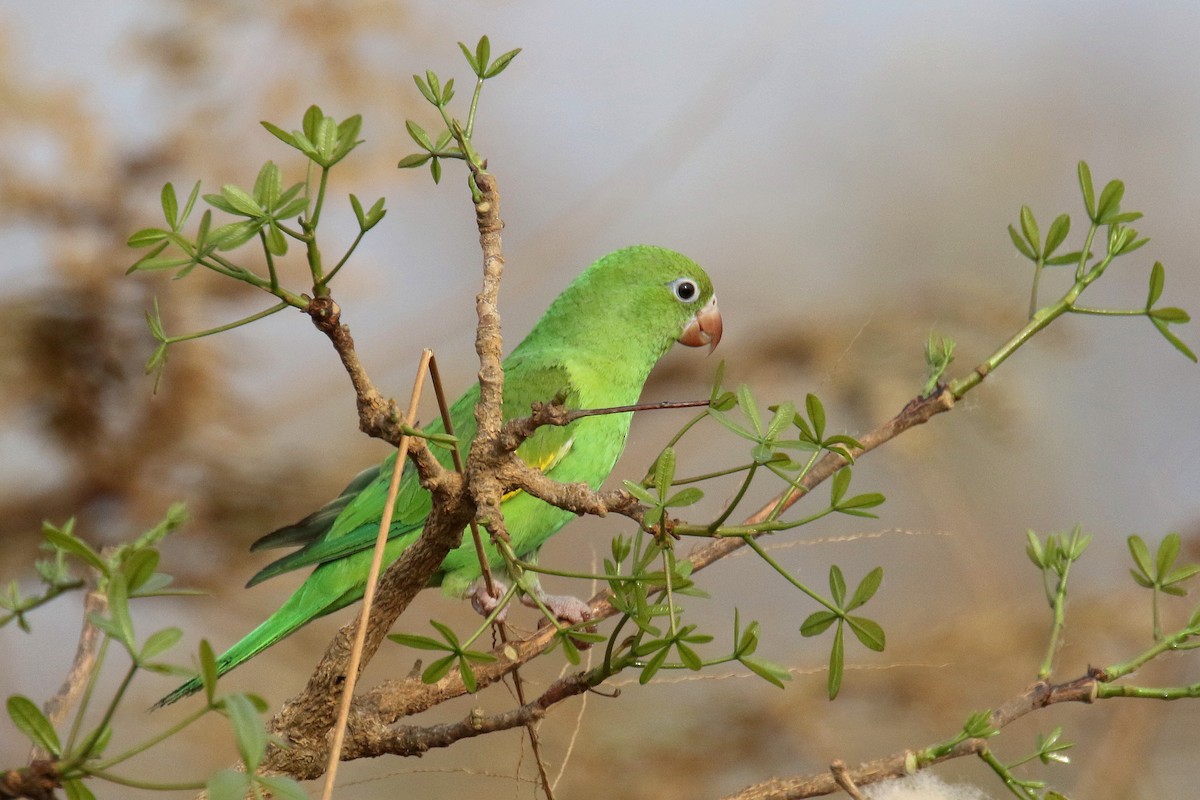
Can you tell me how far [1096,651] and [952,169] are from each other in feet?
9.93

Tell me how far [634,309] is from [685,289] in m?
0.13

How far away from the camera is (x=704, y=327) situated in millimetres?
2348

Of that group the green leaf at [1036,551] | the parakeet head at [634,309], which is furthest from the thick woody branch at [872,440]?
the parakeet head at [634,309]

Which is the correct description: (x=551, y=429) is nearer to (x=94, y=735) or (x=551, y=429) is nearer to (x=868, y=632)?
(x=868, y=632)

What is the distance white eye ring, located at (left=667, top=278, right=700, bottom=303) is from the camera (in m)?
2.29

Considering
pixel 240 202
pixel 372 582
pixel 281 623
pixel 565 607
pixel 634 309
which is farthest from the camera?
pixel 634 309

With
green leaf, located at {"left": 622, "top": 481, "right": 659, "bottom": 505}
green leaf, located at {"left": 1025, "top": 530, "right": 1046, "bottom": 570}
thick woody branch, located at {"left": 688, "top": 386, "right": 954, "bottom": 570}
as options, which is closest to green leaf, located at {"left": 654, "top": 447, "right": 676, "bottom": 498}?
green leaf, located at {"left": 622, "top": 481, "right": 659, "bottom": 505}

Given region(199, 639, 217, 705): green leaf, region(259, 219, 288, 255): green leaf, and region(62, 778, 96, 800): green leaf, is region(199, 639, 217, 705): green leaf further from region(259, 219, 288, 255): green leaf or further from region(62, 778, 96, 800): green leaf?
region(259, 219, 288, 255): green leaf

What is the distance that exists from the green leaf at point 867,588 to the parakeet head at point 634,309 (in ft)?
4.15

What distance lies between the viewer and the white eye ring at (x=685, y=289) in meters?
2.29

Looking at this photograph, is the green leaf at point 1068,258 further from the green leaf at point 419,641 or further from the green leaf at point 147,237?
the green leaf at point 147,237

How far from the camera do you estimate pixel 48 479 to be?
2793 millimetres

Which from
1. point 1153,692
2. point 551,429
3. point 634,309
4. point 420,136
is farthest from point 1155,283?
point 634,309

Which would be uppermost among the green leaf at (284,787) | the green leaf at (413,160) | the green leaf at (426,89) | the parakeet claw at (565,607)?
the green leaf at (426,89)
